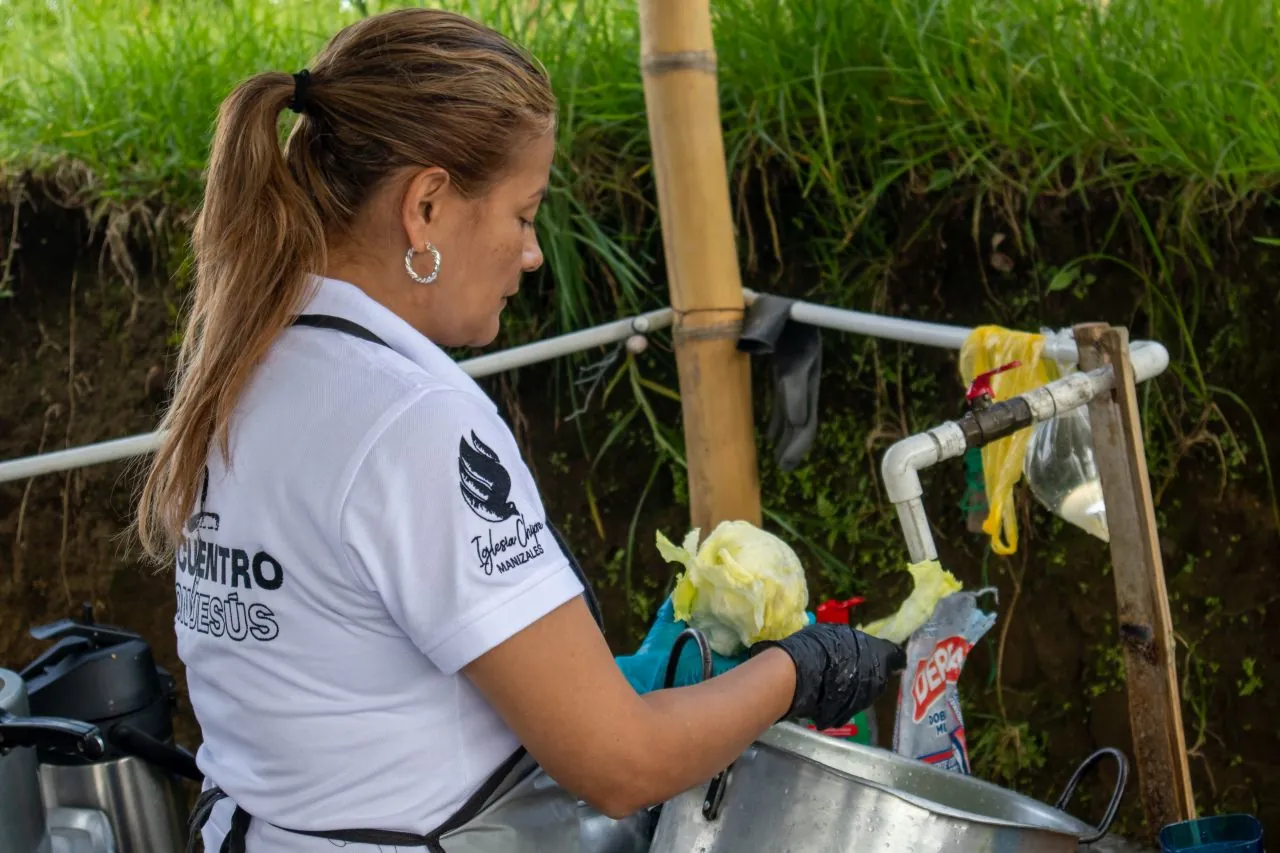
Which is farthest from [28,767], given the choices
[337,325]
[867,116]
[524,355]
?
[867,116]

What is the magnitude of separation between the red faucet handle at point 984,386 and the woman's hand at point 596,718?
593 millimetres

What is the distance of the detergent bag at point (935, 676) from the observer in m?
1.50

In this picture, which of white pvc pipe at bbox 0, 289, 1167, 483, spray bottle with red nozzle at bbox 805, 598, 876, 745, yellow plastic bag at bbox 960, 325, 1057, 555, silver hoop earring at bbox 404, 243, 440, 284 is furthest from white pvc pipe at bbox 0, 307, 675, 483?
silver hoop earring at bbox 404, 243, 440, 284

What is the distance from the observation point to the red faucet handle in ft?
5.28

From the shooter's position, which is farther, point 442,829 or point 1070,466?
point 1070,466

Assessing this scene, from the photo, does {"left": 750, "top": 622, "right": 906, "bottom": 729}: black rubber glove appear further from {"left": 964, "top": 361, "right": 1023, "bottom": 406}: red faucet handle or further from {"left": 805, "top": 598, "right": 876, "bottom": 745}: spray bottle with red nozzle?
{"left": 964, "top": 361, "right": 1023, "bottom": 406}: red faucet handle

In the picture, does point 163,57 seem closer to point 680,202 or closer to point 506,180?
point 680,202

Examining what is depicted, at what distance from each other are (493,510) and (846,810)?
47 centimetres

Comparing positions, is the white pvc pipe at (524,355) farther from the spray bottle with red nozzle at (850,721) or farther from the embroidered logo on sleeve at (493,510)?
the embroidered logo on sleeve at (493,510)

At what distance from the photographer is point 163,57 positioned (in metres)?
3.22

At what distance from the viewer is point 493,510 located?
111 cm

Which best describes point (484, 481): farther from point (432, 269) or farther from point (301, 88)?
point (301, 88)

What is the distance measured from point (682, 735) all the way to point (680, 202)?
4.01 feet

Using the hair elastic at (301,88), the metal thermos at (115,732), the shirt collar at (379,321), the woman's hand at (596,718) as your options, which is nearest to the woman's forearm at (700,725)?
the woman's hand at (596,718)
